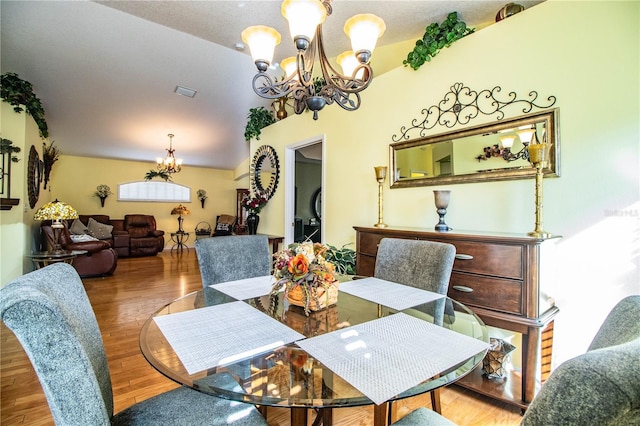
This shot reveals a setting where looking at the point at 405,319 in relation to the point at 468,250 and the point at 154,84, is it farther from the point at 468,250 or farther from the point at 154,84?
the point at 154,84

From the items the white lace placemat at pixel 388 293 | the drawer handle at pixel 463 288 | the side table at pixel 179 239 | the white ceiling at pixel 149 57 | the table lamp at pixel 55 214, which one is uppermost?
the white ceiling at pixel 149 57

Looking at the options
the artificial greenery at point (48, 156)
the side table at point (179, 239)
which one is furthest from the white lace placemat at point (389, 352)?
the side table at point (179, 239)

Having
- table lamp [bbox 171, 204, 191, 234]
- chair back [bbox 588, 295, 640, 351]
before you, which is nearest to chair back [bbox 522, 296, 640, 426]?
chair back [bbox 588, 295, 640, 351]

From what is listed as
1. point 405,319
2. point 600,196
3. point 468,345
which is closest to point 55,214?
point 405,319

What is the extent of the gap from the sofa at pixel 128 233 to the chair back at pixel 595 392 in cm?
804

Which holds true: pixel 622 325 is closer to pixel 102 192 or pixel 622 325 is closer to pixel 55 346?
pixel 55 346

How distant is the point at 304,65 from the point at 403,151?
146 centimetres

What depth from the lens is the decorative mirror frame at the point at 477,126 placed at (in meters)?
1.94

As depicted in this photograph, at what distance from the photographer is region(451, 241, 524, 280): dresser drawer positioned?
5.58 ft

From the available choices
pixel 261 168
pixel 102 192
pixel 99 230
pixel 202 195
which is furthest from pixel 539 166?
pixel 102 192

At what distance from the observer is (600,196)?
5.78ft

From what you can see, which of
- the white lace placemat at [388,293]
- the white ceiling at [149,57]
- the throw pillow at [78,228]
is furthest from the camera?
the throw pillow at [78,228]

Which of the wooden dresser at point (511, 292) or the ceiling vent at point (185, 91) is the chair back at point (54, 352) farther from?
the ceiling vent at point (185, 91)

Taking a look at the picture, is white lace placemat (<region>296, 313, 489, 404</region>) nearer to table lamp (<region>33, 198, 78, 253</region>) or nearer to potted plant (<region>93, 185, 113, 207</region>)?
table lamp (<region>33, 198, 78, 253</region>)
